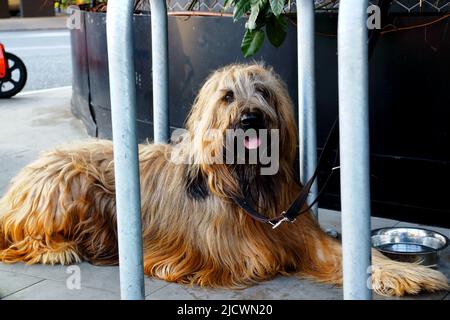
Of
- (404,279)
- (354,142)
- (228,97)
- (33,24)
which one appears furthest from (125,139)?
(33,24)

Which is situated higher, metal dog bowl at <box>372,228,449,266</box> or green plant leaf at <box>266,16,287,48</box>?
green plant leaf at <box>266,16,287,48</box>

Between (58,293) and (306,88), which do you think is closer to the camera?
(58,293)

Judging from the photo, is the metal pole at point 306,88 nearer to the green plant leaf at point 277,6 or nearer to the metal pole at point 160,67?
the green plant leaf at point 277,6

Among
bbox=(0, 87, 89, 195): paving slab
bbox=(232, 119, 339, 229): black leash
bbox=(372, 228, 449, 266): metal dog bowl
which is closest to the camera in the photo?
bbox=(232, 119, 339, 229): black leash

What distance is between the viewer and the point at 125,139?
2.79 m

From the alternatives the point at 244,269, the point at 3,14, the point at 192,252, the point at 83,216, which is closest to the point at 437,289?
the point at 244,269

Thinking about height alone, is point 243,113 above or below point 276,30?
below

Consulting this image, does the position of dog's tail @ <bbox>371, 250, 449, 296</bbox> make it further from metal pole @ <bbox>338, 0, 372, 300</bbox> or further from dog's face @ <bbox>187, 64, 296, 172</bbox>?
metal pole @ <bbox>338, 0, 372, 300</bbox>

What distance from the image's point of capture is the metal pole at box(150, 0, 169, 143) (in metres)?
4.34

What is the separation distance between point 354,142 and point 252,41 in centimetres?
195

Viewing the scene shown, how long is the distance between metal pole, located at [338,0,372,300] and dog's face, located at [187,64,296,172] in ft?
4.05

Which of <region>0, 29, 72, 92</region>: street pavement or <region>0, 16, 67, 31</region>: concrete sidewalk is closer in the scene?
Answer: <region>0, 29, 72, 92</region>: street pavement

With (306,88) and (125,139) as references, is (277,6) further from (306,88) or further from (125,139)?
(125,139)

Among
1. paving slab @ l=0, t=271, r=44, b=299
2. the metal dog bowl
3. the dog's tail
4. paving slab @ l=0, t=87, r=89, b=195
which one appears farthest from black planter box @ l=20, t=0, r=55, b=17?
the dog's tail
